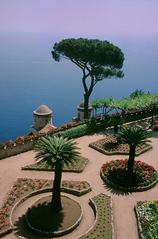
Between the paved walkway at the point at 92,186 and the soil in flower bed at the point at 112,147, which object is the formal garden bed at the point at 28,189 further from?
the soil in flower bed at the point at 112,147

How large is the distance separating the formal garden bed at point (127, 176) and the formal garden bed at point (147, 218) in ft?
10.0

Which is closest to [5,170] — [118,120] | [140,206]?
[140,206]

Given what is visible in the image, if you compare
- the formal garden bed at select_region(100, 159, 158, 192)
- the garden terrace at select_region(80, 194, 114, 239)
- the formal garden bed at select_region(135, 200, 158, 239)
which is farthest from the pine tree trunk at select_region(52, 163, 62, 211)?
the formal garden bed at select_region(100, 159, 158, 192)

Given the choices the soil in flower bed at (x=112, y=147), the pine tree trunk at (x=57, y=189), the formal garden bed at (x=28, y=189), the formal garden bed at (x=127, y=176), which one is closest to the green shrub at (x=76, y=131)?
the soil in flower bed at (x=112, y=147)

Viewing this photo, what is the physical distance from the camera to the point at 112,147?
40344 mm

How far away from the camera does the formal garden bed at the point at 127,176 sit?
31281 mm

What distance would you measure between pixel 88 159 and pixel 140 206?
10775 millimetres

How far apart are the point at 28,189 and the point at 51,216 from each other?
5.01m

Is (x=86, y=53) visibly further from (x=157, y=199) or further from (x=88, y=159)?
(x=157, y=199)

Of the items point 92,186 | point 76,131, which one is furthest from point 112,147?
point 92,186

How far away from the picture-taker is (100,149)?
3981 centimetres

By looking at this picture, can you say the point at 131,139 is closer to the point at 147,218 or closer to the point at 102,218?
the point at 147,218

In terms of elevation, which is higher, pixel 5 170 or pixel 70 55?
pixel 70 55

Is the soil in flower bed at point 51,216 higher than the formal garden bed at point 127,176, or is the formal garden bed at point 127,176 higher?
the formal garden bed at point 127,176
